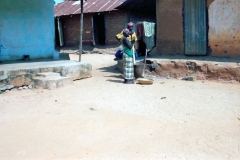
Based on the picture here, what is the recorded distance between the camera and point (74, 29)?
17594 mm

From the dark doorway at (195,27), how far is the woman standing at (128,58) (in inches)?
99.1

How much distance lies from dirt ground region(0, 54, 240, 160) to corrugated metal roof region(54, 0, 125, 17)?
11.2 m

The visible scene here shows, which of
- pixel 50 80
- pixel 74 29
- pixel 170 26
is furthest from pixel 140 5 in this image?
pixel 50 80

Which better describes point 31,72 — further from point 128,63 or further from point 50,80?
point 128,63

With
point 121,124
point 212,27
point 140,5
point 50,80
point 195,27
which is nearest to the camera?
point 121,124

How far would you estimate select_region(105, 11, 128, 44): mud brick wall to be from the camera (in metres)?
15.3

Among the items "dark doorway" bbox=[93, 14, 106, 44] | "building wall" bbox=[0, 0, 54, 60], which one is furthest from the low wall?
"dark doorway" bbox=[93, 14, 106, 44]

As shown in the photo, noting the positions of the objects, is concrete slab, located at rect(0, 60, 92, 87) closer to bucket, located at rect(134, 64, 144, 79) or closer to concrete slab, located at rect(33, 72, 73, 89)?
concrete slab, located at rect(33, 72, 73, 89)

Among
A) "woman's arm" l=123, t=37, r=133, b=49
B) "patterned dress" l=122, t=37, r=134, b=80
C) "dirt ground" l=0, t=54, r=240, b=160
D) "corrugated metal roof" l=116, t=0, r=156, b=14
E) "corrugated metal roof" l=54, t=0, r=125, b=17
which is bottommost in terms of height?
"dirt ground" l=0, t=54, r=240, b=160

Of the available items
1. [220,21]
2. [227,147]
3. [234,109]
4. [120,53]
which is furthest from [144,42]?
[227,147]

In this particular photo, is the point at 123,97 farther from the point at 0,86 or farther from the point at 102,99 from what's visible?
the point at 0,86

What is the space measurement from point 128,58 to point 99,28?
11.3 metres

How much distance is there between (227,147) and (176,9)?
6.22 metres

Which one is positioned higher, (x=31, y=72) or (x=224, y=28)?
(x=224, y=28)
